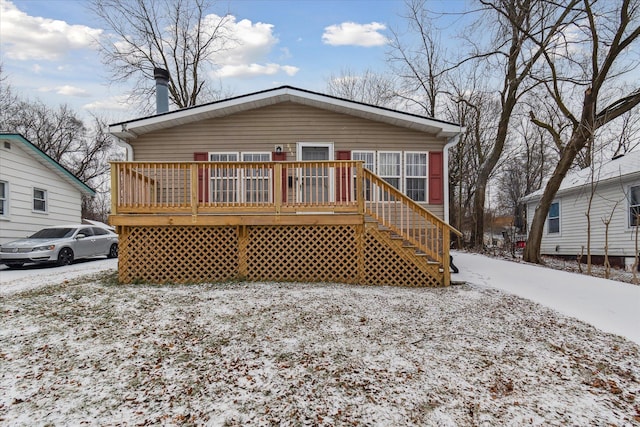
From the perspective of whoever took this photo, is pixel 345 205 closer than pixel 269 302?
No

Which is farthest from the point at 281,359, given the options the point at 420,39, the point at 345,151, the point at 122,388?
the point at 420,39

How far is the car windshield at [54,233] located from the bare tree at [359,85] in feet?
61.3

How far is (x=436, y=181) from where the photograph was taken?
8.34 meters

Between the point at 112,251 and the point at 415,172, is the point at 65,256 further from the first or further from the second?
the point at 415,172

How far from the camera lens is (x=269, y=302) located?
4766 millimetres

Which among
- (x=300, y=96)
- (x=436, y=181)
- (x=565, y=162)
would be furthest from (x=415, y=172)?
(x=565, y=162)

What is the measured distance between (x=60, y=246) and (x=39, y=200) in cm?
317

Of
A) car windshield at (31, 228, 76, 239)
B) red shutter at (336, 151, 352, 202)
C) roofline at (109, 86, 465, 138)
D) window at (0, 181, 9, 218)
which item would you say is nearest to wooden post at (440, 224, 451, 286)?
red shutter at (336, 151, 352, 202)

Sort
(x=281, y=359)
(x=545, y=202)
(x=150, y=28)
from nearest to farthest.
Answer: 1. (x=281, y=359)
2. (x=545, y=202)
3. (x=150, y=28)

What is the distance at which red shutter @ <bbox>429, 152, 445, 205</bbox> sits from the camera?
328 inches

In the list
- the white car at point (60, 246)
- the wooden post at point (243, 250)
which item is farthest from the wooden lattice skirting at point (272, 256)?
the white car at point (60, 246)

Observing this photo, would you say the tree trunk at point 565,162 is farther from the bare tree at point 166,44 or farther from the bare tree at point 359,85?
the bare tree at point 166,44

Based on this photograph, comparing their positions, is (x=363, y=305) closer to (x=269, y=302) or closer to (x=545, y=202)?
(x=269, y=302)

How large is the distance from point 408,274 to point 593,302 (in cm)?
282
